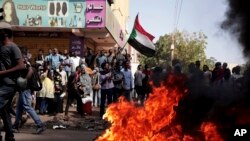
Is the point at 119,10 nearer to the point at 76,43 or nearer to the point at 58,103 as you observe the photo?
the point at 76,43

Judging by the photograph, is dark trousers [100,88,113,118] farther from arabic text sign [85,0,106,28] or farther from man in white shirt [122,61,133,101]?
arabic text sign [85,0,106,28]

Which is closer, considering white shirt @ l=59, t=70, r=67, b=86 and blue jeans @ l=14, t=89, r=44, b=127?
blue jeans @ l=14, t=89, r=44, b=127

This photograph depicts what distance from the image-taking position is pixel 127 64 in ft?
49.3

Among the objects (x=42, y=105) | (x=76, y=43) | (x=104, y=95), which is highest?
(x=76, y=43)

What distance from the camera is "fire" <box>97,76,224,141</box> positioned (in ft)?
21.7

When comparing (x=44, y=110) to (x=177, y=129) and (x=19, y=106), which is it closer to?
(x=19, y=106)

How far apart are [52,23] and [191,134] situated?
1587cm

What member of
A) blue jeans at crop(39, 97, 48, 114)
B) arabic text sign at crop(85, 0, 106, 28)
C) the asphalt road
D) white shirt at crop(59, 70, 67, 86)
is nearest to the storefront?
arabic text sign at crop(85, 0, 106, 28)

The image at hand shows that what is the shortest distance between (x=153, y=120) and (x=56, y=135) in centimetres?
371

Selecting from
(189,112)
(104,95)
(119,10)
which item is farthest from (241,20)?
(119,10)

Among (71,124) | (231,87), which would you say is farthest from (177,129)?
(71,124)

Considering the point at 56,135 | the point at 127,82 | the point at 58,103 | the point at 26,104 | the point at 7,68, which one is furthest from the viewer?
the point at 127,82

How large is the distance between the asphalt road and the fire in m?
2.53

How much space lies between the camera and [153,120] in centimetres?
691
